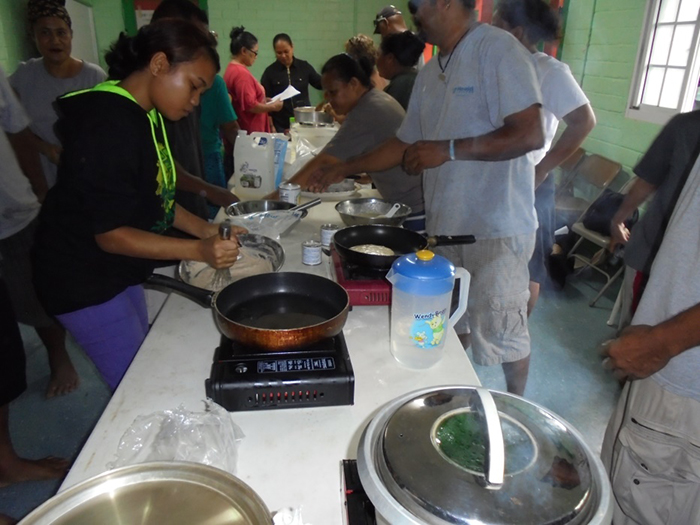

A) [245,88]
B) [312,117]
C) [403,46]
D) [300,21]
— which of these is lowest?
[312,117]

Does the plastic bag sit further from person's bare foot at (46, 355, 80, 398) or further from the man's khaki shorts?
person's bare foot at (46, 355, 80, 398)

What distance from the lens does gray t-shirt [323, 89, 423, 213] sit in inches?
85.9

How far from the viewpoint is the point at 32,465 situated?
1.71m

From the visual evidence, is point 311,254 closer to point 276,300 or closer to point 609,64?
point 276,300

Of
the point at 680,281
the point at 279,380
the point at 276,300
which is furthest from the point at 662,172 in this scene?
the point at 279,380

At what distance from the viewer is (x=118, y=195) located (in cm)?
107

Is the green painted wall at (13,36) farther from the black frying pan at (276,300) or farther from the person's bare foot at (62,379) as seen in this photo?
the black frying pan at (276,300)

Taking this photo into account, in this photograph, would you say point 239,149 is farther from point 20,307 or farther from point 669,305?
point 669,305

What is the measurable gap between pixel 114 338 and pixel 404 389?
0.79m

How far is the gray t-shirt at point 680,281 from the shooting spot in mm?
915

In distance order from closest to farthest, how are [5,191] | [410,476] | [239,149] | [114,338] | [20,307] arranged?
[410,476]
[114,338]
[5,191]
[20,307]
[239,149]

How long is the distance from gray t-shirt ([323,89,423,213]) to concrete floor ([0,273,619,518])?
0.99 meters

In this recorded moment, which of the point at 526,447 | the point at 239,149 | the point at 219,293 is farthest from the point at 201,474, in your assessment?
the point at 239,149

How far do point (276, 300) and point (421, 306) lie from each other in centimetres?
35
